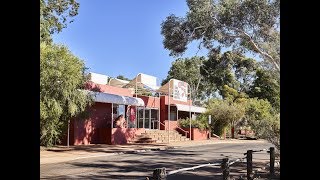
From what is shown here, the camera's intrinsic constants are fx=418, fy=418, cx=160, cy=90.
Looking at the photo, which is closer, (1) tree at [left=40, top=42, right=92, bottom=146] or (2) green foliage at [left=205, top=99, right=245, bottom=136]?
(1) tree at [left=40, top=42, right=92, bottom=146]

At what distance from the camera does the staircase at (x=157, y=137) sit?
31.5m

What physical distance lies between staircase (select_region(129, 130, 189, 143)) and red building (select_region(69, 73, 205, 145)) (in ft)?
1.45

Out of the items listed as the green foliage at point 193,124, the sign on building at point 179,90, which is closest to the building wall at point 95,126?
the sign on building at point 179,90

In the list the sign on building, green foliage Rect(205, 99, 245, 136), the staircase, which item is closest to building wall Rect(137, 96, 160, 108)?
the sign on building

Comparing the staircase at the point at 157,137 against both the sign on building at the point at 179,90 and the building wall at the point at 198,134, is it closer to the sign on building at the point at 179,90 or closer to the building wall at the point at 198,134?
the building wall at the point at 198,134

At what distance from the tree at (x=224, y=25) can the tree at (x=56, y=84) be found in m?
4.66

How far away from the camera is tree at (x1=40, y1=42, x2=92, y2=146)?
719 inches

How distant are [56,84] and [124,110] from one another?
1370 centimetres

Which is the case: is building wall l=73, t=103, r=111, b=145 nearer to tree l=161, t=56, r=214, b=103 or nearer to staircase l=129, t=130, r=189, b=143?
staircase l=129, t=130, r=189, b=143

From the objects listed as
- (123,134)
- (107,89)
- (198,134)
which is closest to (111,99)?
(107,89)

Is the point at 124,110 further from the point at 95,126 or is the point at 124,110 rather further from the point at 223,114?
the point at 223,114

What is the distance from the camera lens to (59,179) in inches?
480

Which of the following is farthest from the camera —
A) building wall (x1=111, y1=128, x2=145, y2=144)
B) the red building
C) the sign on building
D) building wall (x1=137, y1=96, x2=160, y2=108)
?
the sign on building
